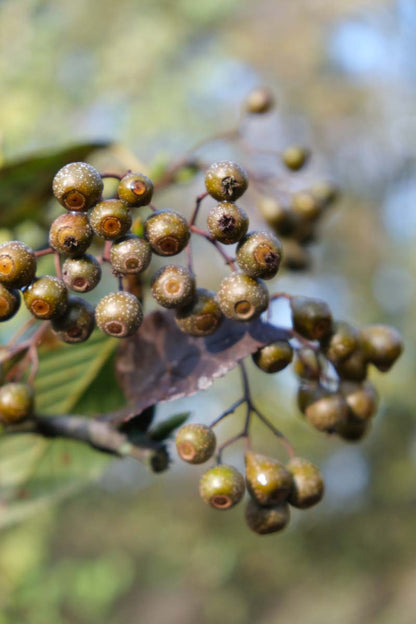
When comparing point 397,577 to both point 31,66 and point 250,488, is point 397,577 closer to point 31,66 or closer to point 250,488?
point 31,66

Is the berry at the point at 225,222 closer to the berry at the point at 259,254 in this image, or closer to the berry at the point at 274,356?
the berry at the point at 259,254

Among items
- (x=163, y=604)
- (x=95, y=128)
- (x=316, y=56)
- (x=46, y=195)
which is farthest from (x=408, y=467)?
(x=46, y=195)

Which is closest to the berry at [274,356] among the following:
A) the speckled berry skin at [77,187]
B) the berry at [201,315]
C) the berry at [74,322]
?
the berry at [201,315]

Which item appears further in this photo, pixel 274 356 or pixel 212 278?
pixel 212 278

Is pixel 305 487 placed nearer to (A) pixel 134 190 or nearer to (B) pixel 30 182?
(A) pixel 134 190

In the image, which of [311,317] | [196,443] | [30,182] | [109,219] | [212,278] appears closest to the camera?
[109,219]

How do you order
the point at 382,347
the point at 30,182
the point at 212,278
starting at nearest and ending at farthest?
the point at 382,347, the point at 30,182, the point at 212,278

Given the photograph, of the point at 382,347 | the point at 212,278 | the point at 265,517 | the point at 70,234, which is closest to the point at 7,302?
the point at 70,234
